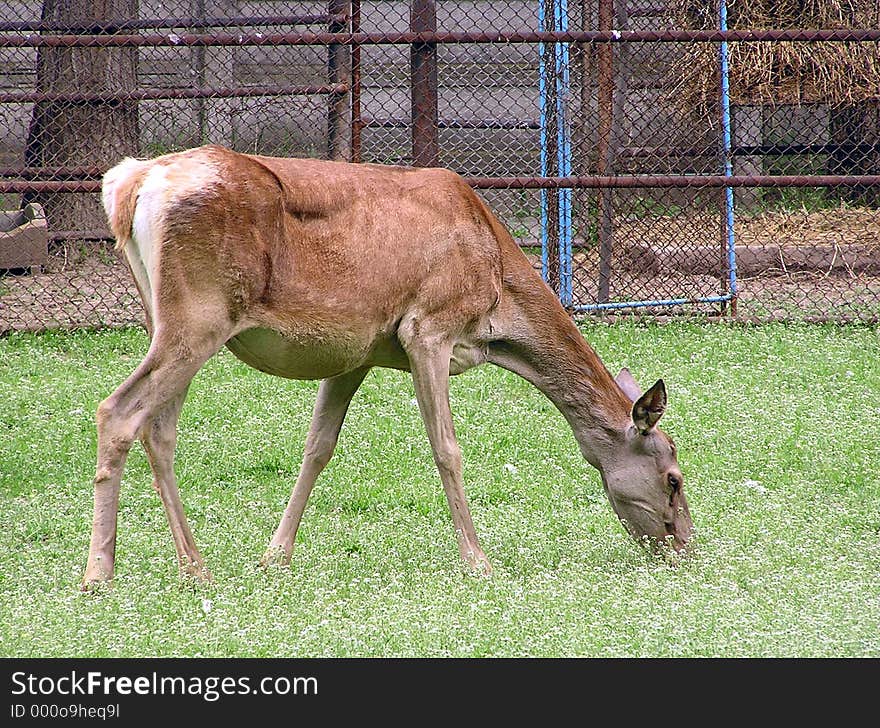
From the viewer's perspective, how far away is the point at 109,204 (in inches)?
205

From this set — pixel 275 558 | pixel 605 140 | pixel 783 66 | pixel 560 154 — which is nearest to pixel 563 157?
pixel 560 154

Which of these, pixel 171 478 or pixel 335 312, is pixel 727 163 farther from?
pixel 171 478

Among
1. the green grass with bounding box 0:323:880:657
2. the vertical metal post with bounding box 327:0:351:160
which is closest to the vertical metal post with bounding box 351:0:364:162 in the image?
the vertical metal post with bounding box 327:0:351:160

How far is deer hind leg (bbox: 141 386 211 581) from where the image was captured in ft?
17.7

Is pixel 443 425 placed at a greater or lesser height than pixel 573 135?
lesser

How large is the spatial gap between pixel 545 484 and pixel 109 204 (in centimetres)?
303

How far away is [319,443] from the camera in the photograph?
611 centimetres

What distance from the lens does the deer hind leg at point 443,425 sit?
5.68 meters

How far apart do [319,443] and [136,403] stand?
3.88ft

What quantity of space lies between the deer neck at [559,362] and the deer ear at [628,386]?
0.20 m

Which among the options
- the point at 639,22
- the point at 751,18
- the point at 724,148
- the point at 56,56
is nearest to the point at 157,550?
the point at 724,148

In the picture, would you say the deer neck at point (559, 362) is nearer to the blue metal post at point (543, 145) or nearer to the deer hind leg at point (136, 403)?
the deer hind leg at point (136, 403)

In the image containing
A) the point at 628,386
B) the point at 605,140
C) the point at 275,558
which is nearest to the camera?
the point at 275,558
